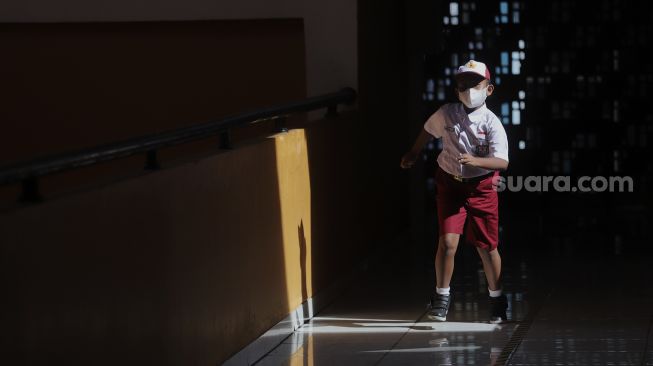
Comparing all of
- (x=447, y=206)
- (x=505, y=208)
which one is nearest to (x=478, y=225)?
(x=447, y=206)

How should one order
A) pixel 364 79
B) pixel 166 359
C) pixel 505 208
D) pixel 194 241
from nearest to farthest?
1. pixel 166 359
2. pixel 194 241
3. pixel 364 79
4. pixel 505 208

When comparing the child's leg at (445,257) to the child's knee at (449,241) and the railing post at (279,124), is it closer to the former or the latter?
the child's knee at (449,241)

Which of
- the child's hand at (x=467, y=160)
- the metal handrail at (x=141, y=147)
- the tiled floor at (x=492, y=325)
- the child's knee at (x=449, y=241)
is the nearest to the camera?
the metal handrail at (x=141, y=147)

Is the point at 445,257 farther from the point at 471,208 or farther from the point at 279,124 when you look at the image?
the point at 279,124

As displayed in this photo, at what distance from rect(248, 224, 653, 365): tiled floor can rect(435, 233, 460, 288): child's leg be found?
256 millimetres

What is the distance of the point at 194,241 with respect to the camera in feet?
20.2

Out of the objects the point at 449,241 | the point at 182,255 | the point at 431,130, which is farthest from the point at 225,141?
the point at 449,241

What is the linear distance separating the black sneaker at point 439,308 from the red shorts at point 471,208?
39 cm

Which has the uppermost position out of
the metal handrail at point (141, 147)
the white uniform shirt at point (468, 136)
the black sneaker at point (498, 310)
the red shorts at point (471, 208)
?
the metal handrail at point (141, 147)

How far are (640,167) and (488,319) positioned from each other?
646 centimetres

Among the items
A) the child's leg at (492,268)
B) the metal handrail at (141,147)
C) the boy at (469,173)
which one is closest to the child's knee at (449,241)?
the boy at (469,173)

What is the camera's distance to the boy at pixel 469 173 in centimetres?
777

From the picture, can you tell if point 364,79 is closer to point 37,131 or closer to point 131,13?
point 131,13

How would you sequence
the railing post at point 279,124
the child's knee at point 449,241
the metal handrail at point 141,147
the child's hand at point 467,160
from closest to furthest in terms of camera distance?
the metal handrail at point 141,147 → the child's hand at point 467,160 → the railing post at point 279,124 → the child's knee at point 449,241
